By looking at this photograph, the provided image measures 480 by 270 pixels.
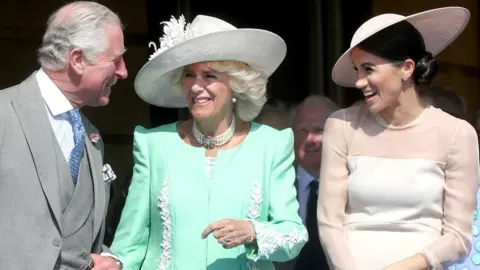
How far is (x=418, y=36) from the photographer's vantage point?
4051 millimetres

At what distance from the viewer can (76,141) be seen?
3691 mm

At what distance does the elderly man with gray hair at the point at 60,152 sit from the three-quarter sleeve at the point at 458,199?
1.21 m

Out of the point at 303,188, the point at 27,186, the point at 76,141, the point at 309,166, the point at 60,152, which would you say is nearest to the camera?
the point at 27,186

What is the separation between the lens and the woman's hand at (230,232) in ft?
12.3

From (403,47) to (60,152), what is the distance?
1.36 metres

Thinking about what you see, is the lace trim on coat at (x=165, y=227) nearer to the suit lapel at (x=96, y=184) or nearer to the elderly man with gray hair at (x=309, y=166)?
the suit lapel at (x=96, y=184)

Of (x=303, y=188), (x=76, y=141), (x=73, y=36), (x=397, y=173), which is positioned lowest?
(x=303, y=188)

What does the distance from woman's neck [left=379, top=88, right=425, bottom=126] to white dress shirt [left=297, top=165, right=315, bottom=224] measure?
2.67 ft

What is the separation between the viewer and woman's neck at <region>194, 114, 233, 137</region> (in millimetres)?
4113

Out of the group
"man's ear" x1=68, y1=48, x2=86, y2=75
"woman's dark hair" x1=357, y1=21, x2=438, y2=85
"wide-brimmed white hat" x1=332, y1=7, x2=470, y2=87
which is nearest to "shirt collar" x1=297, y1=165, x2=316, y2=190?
"wide-brimmed white hat" x1=332, y1=7, x2=470, y2=87

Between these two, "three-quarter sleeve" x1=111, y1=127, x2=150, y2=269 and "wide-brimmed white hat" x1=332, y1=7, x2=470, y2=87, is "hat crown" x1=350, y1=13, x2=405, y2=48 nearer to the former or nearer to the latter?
"wide-brimmed white hat" x1=332, y1=7, x2=470, y2=87

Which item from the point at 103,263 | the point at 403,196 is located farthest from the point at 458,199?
the point at 103,263

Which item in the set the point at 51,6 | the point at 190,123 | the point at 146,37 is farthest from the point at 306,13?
the point at 190,123

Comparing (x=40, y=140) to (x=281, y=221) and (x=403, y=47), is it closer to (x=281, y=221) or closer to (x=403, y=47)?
(x=281, y=221)
